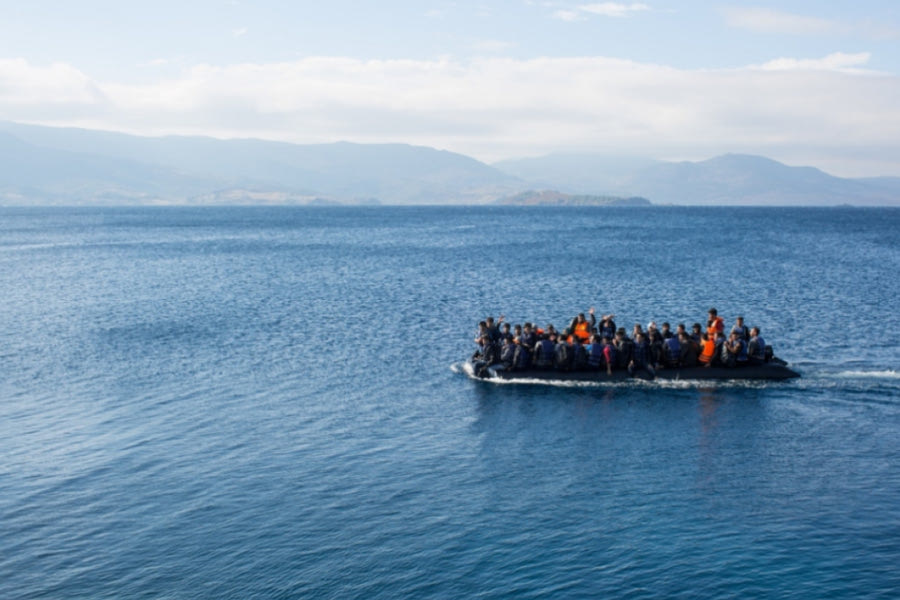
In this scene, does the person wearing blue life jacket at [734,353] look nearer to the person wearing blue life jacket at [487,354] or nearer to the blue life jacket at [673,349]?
the blue life jacket at [673,349]

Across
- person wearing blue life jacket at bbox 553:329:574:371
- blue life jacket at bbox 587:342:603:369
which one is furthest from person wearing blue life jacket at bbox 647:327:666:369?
person wearing blue life jacket at bbox 553:329:574:371

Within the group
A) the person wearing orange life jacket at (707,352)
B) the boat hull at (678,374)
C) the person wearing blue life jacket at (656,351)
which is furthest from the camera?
the person wearing blue life jacket at (656,351)

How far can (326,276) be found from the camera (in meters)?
88.3

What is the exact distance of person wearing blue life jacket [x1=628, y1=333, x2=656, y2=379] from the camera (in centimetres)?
Result: 4035

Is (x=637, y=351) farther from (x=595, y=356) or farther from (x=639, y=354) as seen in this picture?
(x=595, y=356)

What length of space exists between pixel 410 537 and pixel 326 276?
217 ft

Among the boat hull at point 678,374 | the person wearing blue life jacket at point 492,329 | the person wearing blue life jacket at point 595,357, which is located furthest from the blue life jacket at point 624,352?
the person wearing blue life jacket at point 492,329

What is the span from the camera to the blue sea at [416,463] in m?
21.9

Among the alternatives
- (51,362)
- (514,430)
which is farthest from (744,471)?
(51,362)

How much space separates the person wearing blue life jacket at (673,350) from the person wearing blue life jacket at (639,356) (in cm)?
91

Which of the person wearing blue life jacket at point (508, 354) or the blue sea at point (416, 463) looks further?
the person wearing blue life jacket at point (508, 354)

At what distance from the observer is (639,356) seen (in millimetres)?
40531

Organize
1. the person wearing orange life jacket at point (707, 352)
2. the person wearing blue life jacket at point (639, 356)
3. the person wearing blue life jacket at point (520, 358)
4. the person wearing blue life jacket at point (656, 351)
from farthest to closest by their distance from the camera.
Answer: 1. the person wearing blue life jacket at point (520, 358)
2. the person wearing blue life jacket at point (656, 351)
3. the person wearing blue life jacket at point (639, 356)
4. the person wearing orange life jacket at point (707, 352)

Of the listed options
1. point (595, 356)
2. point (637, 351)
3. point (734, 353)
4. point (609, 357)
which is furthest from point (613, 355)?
point (734, 353)
